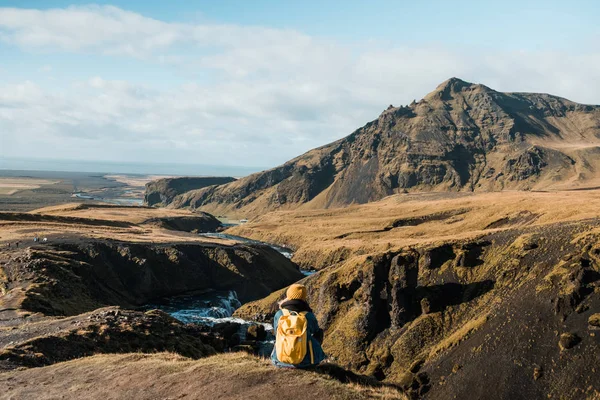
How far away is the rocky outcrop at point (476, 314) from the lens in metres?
50.1

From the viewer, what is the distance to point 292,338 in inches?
731

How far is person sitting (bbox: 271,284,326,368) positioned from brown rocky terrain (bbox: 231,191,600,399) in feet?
121

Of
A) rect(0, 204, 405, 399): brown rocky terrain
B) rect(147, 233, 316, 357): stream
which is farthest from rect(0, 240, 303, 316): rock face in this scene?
rect(147, 233, 316, 357): stream

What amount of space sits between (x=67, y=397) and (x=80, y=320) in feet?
94.5

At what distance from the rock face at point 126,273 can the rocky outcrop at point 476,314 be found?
36665mm

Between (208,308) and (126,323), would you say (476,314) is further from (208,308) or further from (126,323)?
(208,308)

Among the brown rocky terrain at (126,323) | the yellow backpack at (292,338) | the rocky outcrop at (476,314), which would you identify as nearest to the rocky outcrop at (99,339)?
the brown rocky terrain at (126,323)

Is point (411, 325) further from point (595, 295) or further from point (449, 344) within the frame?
point (595, 295)

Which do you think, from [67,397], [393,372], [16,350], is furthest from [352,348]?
[67,397]

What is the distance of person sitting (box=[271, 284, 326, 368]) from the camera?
60.0 ft

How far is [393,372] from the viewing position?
2576 inches

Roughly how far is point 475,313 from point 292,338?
183ft

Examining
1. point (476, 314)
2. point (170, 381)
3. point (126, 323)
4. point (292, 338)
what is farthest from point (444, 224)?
point (292, 338)

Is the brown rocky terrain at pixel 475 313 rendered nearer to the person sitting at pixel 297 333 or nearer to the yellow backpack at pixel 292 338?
the person sitting at pixel 297 333
